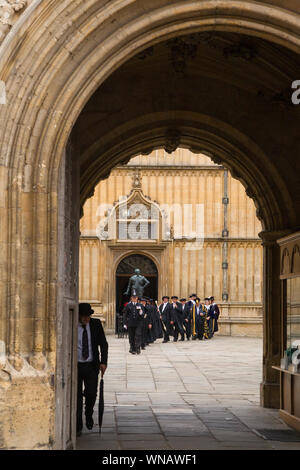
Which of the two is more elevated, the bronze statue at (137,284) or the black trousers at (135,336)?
the bronze statue at (137,284)

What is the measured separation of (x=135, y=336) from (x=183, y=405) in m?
9.76

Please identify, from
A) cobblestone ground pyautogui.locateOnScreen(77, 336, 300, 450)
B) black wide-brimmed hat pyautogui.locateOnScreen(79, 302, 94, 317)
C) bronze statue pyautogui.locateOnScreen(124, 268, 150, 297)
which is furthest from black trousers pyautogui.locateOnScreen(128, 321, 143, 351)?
black wide-brimmed hat pyautogui.locateOnScreen(79, 302, 94, 317)

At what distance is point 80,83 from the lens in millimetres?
7617

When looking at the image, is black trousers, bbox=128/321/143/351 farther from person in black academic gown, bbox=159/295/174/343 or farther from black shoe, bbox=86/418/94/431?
black shoe, bbox=86/418/94/431

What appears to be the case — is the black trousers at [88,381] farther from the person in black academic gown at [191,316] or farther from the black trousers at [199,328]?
the black trousers at [199,328]

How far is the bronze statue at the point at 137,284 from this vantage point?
30922mm

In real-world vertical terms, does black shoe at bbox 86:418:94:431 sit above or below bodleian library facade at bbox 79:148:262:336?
below

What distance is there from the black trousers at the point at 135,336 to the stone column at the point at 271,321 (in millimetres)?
9266

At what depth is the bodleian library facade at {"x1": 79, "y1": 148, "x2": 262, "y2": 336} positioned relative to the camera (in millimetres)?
32375

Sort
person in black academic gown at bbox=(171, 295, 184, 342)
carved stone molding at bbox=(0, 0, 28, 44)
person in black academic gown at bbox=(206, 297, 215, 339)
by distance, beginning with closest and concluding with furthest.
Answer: carved stone molding at bbox=(0, 0, 28, 44) → person in black academic gown at bbox=(171, 295, 184, 342) → person in black academic gown at bbox=(206, 297, 215, 339)

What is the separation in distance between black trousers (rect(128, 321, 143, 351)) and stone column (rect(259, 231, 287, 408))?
927cm

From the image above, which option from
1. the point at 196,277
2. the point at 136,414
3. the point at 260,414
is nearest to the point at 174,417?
the point at 136,414

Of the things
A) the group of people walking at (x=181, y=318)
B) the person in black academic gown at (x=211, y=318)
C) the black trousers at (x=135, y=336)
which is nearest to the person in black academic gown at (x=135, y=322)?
the black trousers at (x=135, y=336)

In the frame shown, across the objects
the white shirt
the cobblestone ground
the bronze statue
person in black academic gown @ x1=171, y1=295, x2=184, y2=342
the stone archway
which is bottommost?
the cobblestone ground
